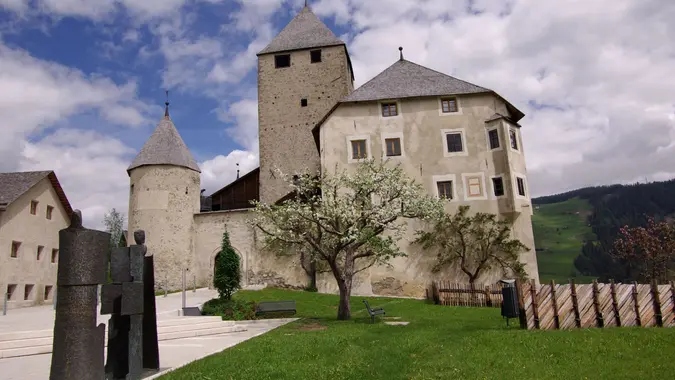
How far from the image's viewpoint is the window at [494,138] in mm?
30236

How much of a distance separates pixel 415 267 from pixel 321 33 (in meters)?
24.7

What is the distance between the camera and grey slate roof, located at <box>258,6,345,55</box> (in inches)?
1637

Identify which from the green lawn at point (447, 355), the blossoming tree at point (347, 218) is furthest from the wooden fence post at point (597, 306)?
the blossoming tree at point (347, 218)

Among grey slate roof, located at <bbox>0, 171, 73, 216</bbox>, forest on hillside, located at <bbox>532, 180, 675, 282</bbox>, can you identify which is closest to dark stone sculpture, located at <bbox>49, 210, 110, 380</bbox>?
grey slate roof, located at <bbox>0, 171, 73, 216</bbox>

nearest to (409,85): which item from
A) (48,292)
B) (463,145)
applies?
(463,145)

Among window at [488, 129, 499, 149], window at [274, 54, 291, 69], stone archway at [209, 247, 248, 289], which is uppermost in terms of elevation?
window at [274, 54, 291, 69]

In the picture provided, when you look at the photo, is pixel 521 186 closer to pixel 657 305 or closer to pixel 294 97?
pixel 657 305

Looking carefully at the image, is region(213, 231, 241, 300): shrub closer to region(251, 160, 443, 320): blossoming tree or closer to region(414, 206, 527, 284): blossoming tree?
region(251, 160, 443, 320): blossoming tree

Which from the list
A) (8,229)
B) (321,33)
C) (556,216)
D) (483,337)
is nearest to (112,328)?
(483,337)

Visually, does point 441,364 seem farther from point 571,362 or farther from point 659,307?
point 659,307

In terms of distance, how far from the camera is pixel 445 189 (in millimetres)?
30453

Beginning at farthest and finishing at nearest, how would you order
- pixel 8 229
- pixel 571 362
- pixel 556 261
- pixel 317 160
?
pixel 556 261 → pixel 317 160 → pixel 8 229 → pixel 571 362

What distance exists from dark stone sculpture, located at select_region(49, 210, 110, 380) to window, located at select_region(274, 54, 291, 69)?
37.0 metres

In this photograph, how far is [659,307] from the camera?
1135 centimetres
